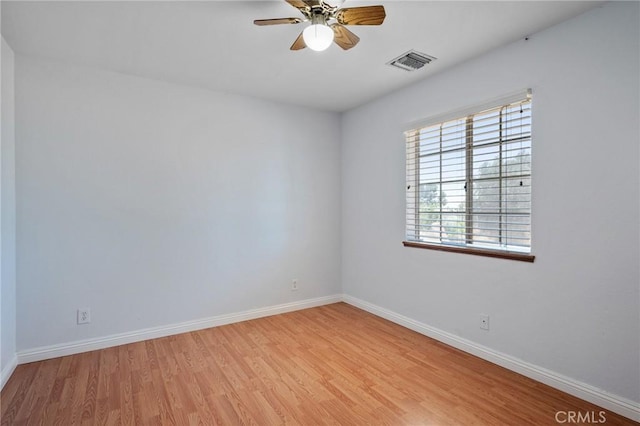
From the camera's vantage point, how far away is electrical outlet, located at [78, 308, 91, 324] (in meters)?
2.86

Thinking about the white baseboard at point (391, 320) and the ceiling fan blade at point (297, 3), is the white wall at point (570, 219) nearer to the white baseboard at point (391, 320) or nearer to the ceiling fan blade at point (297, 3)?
the white baseboard at point (391, 320)

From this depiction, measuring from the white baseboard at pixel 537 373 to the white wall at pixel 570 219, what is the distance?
0.04 metres

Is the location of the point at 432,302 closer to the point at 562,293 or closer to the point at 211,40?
the point at 562,293

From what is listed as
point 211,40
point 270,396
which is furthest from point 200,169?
point 270,396

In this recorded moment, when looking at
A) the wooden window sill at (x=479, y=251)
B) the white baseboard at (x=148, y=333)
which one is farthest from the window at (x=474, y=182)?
the white baseboard at (x=148, y=333)

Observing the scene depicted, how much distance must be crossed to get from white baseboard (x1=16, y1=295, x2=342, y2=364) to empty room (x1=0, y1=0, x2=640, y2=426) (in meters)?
0.02

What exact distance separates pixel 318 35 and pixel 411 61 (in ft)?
4.13

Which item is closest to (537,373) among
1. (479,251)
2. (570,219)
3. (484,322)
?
(484,322)

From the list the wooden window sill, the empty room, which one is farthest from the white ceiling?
the wooden window sill

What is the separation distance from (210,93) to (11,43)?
1.55m

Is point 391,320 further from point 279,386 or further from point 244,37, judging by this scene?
point 244,37

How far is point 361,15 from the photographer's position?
185 centimetres

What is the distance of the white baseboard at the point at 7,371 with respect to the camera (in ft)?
7.53

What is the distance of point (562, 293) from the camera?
223cm
